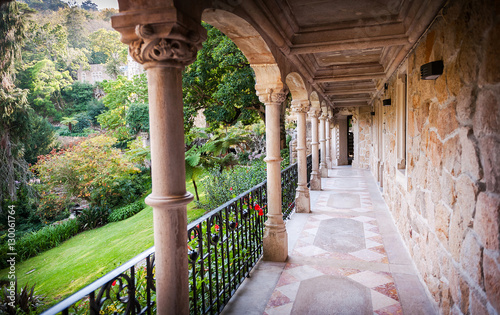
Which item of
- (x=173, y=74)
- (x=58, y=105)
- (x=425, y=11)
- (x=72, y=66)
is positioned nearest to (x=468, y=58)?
(x=425, y=11)

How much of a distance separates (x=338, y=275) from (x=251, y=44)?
8.30 feet

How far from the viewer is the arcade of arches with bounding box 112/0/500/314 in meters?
1.53

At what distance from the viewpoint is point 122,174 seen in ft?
43.9

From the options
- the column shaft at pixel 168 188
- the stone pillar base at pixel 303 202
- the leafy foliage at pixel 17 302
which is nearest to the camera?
the column shaft at pixel 168 188

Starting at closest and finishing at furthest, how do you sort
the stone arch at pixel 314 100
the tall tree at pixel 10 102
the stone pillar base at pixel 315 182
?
1. the stone arch at pixel 314 100
2. the stone pillar base at pixel 315 182
3. the tall tree at pixel 10 102

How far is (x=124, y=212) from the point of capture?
12.1 meters

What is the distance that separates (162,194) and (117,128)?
66.9ft

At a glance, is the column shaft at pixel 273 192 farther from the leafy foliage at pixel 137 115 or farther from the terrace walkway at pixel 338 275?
the leafy foliage at pixel 137 115

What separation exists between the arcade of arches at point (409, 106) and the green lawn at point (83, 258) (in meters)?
4.86

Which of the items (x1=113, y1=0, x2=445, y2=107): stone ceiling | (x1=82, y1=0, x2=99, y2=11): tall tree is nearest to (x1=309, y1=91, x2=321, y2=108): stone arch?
(x1=113, y1=0, x2=445, y2=107): stone ceiling

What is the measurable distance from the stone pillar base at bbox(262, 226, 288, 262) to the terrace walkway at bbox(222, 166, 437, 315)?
0.09 m

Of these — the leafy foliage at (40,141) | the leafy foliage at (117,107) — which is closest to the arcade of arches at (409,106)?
the leafy foliage at (117,107)

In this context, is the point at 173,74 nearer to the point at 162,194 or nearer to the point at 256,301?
the point at 162,194

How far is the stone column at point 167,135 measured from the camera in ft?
5.02
